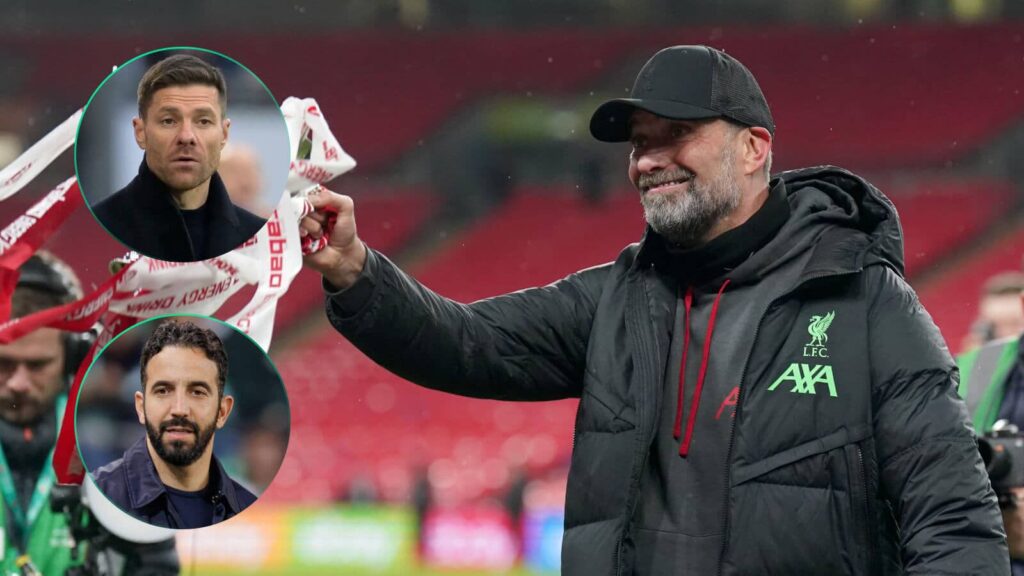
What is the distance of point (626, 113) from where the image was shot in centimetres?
184

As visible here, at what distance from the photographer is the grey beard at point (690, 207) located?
1.81 m

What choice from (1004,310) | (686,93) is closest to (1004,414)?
(686,93)

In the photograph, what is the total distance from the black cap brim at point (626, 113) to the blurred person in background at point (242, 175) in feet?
1.79

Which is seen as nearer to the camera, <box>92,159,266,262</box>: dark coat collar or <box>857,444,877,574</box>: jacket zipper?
<box>92,159,266,262</box>: dark coat collar

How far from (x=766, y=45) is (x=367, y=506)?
17.8 ft

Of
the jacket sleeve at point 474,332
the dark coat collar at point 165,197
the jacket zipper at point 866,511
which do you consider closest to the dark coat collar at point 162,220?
the dark coat collar at point 165,197

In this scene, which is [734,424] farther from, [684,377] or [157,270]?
[157,270]

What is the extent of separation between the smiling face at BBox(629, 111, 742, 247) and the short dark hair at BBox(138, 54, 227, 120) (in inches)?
26.1

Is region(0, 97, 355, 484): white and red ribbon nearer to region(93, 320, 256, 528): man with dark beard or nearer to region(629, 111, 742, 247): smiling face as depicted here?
region(93, 320, 256, 528): man with dark beard

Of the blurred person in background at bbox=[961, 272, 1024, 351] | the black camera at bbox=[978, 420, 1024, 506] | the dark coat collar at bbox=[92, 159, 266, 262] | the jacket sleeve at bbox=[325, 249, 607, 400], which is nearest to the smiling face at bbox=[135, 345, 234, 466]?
the dark coat collar at bbox=[92, 159, 266, 262]

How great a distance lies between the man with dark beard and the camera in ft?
4.45

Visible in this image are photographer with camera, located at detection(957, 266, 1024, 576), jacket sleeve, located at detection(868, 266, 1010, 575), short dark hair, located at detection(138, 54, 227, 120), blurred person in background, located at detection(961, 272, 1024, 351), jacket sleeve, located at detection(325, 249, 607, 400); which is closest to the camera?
short dark hair, located at detection(138, 54, 227, 120)

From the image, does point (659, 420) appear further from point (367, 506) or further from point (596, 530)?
point (367, 506)

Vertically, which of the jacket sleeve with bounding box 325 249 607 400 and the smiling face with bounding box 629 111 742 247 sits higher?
the smiling face with bounding box 629 111 742 247
